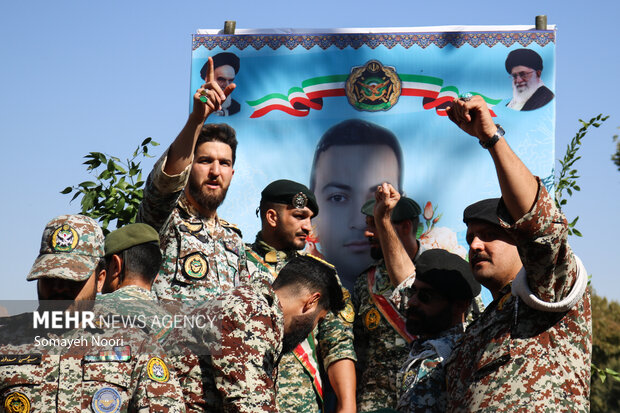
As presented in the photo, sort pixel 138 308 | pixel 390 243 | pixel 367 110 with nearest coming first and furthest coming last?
pixel 138 308
pixel 390 243
pixel 367 110

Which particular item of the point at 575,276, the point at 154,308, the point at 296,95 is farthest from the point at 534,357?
the point at 296,95

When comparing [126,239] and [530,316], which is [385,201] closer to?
[126,239]

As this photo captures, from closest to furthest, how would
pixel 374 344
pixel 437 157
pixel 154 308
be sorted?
1. pixel 154 308
2. pixel 374 344
3. pixel 437 157

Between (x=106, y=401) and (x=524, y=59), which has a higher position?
(x=524, y=59)

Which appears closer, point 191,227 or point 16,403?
point 16,403

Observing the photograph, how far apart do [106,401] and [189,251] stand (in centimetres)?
162

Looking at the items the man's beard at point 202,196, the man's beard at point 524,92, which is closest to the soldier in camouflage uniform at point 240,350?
the man's beard at point 202,196

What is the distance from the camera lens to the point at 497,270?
3.71 metres

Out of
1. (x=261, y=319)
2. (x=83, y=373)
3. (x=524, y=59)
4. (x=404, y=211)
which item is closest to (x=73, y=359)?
(x=83, y=373)

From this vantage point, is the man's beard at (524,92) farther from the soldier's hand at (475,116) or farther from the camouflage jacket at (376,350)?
the soldier's hand at (475,116)

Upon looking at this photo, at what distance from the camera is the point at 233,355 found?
324cm

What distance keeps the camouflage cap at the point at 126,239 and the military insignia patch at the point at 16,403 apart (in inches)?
42.6

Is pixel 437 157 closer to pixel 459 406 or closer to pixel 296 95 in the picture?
pixel 296 95

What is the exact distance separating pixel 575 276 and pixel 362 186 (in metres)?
3.10
